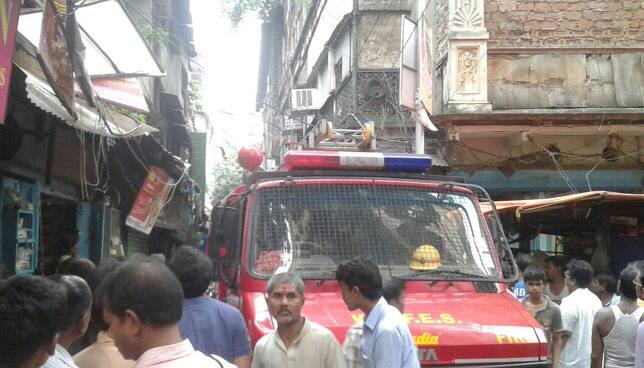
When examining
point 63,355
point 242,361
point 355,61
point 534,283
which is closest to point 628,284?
point 534,283

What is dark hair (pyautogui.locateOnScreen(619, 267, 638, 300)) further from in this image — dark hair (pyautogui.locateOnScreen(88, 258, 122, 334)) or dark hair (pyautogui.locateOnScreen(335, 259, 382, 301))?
dark hair (pyautogui.locateOnScreen(88, 258, 122, 334))

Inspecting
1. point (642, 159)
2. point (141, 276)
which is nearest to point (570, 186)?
point (642, 159)

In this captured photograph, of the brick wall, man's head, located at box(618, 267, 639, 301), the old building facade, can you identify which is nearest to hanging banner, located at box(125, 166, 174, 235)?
the old building facade

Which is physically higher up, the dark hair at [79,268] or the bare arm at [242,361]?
the dark hair at [79,268]

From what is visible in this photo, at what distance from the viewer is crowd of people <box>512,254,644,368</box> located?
5.50 meters

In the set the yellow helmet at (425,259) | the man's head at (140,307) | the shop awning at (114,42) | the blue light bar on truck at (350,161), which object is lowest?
the yellow helmet at (425,259)

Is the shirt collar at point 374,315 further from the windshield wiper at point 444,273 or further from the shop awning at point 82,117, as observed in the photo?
the shop awning at point 82,117

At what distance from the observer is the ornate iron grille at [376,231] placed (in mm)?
5367

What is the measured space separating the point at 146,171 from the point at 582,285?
6404 mm

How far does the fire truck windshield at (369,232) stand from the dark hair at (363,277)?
4.15 ft

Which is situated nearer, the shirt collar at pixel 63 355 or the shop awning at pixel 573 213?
the shirt collar at pixel 63 355

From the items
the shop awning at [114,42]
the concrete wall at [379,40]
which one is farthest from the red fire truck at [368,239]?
the concrete wall at [379,40]

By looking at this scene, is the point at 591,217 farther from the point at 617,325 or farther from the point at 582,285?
the point at 617,325

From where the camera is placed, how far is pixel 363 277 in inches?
154
